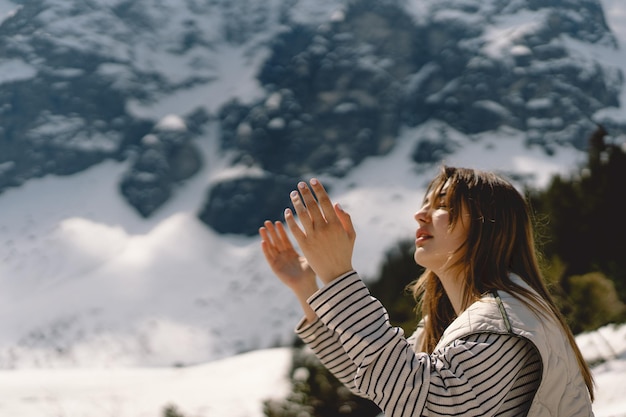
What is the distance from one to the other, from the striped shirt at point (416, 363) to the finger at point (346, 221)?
132mm

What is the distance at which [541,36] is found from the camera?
135m

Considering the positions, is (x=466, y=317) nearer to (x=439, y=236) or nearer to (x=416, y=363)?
(x=416, y=363)

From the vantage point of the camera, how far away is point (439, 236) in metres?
1.96

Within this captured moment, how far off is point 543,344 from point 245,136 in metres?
131

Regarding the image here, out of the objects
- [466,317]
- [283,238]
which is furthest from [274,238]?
[466,317]

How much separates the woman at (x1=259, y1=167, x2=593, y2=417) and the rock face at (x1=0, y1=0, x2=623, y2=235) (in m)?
114

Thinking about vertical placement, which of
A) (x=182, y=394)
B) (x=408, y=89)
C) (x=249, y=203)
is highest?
(x=182, y=394)

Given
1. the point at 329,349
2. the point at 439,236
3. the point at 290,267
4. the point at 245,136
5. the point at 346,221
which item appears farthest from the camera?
the point at 245,136

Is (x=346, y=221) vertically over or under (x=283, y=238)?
over

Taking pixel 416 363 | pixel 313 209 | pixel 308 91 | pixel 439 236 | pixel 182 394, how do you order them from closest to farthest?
pixel 416 363 < pixel 313 209 < pixel 439 236 < pixel 182 394 < pixel 308 91

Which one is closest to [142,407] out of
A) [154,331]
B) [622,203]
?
[622,203]

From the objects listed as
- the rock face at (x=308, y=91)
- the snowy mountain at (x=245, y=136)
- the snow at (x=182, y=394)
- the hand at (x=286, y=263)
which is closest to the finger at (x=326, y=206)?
the hand at (x=286, y=263)

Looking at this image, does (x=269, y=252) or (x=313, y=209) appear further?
(x=269, y=252)

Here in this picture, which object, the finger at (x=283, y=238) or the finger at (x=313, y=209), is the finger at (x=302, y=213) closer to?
the finger at (x=313, y=209)
